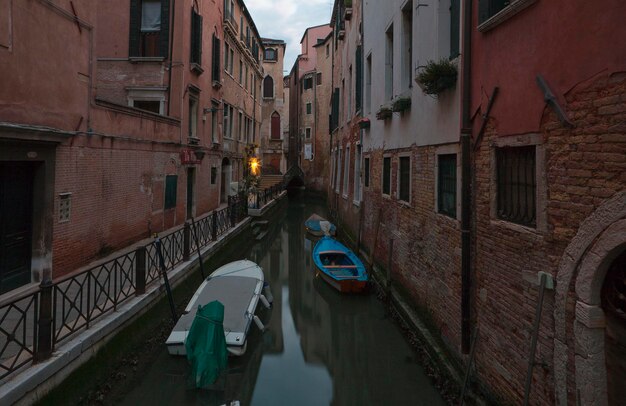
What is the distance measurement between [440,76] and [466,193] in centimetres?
168

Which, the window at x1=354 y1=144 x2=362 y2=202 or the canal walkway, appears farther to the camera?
the window at x1=354 y1=144 x2=362 y2=202

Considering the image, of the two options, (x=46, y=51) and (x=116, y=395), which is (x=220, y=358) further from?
(x=46, y=51)

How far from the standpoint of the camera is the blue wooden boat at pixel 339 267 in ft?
29.6

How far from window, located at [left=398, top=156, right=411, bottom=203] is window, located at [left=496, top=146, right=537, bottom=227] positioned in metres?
3.25

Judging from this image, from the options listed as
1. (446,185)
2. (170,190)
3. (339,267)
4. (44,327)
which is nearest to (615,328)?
(446,185)

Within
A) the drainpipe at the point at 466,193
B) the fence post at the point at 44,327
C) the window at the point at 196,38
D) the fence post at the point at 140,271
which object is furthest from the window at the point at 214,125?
the fence post at the point at 44,327

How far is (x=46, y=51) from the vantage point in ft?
21.0

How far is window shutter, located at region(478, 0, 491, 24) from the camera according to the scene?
14.9 feet

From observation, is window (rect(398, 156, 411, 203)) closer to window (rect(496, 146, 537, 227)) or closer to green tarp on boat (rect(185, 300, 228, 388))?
window (rect(496, 146, 537, 227))

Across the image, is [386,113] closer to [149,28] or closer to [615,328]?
[615,328]

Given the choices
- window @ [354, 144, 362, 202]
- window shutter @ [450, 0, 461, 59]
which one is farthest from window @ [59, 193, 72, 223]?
window @ [354, 144, 362, 202]

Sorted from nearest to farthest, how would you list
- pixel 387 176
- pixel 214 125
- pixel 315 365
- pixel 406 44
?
pixel 315 365
pixel 406 44
pixel 387 176
pixel 214 125

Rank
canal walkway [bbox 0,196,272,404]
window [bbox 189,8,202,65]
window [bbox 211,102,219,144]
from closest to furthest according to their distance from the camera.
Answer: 1. canal walkway [bbox 0,196,272,404]
2. window [bbox 189,8,202,65]
3. window [bbox 211,102,219,144]

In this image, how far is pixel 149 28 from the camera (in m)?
12.4
